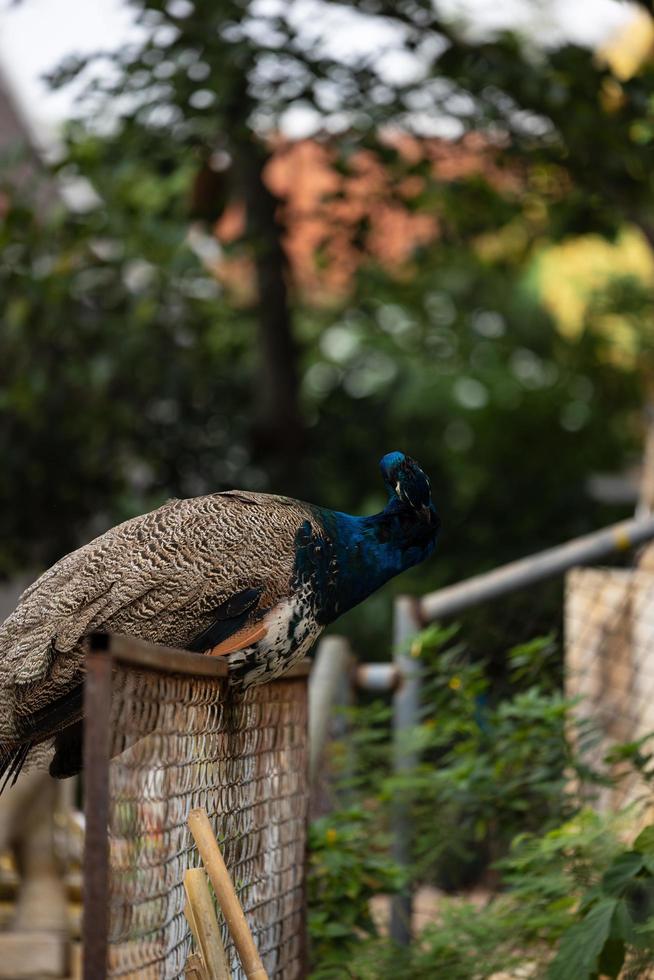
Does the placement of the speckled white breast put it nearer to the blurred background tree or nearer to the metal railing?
the metal railing

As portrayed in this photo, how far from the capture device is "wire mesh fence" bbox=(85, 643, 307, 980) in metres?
2.03

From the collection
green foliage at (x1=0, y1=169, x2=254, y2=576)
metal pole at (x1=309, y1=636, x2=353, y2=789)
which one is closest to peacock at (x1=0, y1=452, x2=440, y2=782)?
metal pole at (x1=309, y1=636, x2=353, y2=789)

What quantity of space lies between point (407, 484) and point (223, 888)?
126 centimetres

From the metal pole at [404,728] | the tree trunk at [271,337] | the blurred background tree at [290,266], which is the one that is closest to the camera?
the metal pole at [404,728]

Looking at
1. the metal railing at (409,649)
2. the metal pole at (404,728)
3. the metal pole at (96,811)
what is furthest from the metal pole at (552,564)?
the metal pole at (96,811)

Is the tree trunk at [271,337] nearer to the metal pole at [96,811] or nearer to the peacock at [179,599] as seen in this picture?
the peacock at [179,599]

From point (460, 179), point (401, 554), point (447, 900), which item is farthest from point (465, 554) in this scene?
point (401, 554)

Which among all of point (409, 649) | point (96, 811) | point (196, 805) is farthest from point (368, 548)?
point (96, 811)

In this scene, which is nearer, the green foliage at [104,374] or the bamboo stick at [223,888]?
the bamboo stick at [223,888]

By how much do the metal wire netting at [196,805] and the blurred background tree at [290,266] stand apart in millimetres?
2617

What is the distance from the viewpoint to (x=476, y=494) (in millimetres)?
10766

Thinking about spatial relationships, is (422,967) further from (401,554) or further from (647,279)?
(647,279)

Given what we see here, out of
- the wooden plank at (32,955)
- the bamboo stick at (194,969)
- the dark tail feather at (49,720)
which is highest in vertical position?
the dark tail feather at (49,720)

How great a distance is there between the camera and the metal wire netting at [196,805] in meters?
2.06
